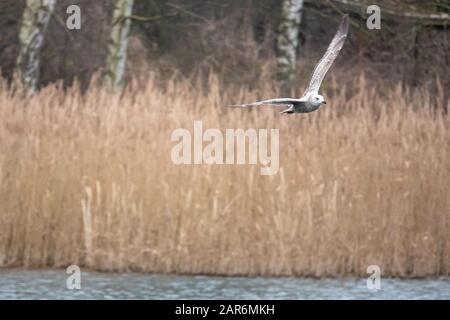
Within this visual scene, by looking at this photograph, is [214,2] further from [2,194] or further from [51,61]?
[2,194]

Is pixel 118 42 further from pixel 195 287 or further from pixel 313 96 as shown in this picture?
pixel 313 96

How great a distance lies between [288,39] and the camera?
13453mm

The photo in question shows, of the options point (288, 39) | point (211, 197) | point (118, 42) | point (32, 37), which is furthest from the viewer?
point (288, 39)

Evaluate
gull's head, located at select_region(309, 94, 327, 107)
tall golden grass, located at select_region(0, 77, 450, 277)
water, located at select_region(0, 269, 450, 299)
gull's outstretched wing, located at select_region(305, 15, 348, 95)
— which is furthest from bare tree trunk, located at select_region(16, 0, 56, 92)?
gull's head, located at select_region(309, 94, 327, 107)

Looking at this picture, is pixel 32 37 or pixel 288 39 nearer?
pixel 32 37

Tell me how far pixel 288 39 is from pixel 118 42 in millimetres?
1827

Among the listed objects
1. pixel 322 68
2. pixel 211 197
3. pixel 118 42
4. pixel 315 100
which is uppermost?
pixel 118 42

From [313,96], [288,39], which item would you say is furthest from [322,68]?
[288,39]

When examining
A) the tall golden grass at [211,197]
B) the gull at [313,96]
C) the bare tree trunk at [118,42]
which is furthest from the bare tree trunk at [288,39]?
the gull at [313,96]

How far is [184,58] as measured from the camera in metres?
15.2

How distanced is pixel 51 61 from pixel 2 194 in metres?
A: 5.33

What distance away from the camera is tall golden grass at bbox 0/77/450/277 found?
891cm
